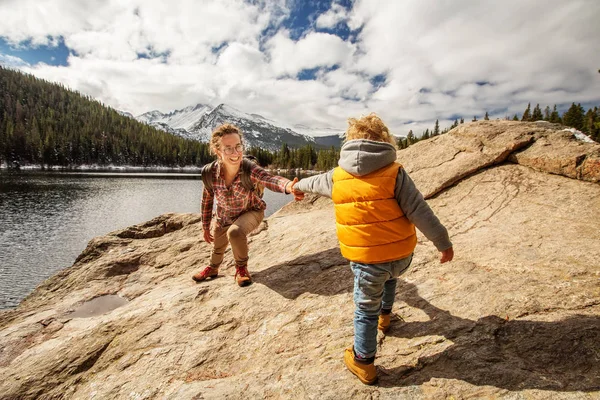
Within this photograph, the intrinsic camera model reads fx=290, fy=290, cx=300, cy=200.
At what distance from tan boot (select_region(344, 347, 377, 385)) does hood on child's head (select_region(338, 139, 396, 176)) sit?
1.97 metres

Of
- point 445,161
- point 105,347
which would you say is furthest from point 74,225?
point 445,161

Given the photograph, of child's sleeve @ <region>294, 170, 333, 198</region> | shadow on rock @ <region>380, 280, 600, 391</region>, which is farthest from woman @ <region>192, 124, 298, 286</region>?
shadow on rock @ <region>380, 280, 600, 391</region>

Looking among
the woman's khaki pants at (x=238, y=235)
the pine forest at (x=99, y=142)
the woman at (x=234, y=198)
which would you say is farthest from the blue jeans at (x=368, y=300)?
the pine forest at (x=99, y=142)

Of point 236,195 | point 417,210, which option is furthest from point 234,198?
point 417,210

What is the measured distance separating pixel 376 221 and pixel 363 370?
1526 mm

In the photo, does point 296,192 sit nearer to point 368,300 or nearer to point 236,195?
point 236,195

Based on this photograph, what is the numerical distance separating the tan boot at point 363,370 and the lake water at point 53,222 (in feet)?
67.0

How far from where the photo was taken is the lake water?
64.3 feet

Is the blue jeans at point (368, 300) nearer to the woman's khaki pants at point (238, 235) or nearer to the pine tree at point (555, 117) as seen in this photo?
the woman's khaki pants at point (238, 235)

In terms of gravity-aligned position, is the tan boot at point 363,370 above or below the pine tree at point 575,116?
below

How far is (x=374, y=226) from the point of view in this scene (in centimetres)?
307

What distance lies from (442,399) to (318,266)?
10.5 feet

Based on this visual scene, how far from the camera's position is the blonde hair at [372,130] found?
324 centimetres

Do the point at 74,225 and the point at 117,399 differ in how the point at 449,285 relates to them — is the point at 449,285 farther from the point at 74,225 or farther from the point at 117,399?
the point at 74,225
